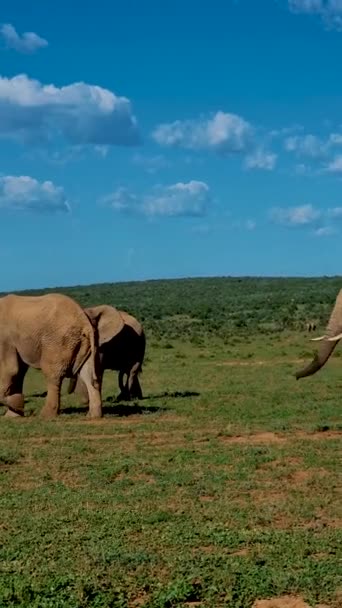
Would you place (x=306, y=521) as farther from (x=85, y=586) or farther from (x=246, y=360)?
(x=246, y=360)

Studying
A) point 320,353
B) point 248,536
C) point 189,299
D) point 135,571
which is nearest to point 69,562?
point 135,571

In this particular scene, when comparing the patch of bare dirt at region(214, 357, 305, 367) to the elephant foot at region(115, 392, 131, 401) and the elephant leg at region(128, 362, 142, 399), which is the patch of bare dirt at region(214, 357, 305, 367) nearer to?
the elephant leg at region(128, 362, 142, 399)

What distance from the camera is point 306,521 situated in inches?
358

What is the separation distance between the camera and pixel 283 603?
6.81 metres

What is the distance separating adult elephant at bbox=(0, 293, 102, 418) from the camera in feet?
55.9

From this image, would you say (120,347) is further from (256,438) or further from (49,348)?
(256,438)

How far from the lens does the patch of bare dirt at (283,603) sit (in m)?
6.75

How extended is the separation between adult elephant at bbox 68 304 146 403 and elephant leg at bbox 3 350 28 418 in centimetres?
256

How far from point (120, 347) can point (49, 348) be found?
4101 mm

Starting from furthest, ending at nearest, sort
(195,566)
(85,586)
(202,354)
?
(202,354) < (195,566) < (85,586)

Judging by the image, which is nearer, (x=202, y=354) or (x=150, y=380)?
(x=150, y=380)

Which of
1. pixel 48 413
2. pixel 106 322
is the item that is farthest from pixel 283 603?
pixel 106 322

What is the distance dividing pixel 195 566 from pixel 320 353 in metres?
7.32

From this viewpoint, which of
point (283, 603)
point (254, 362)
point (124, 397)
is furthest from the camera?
point (254, 362)
